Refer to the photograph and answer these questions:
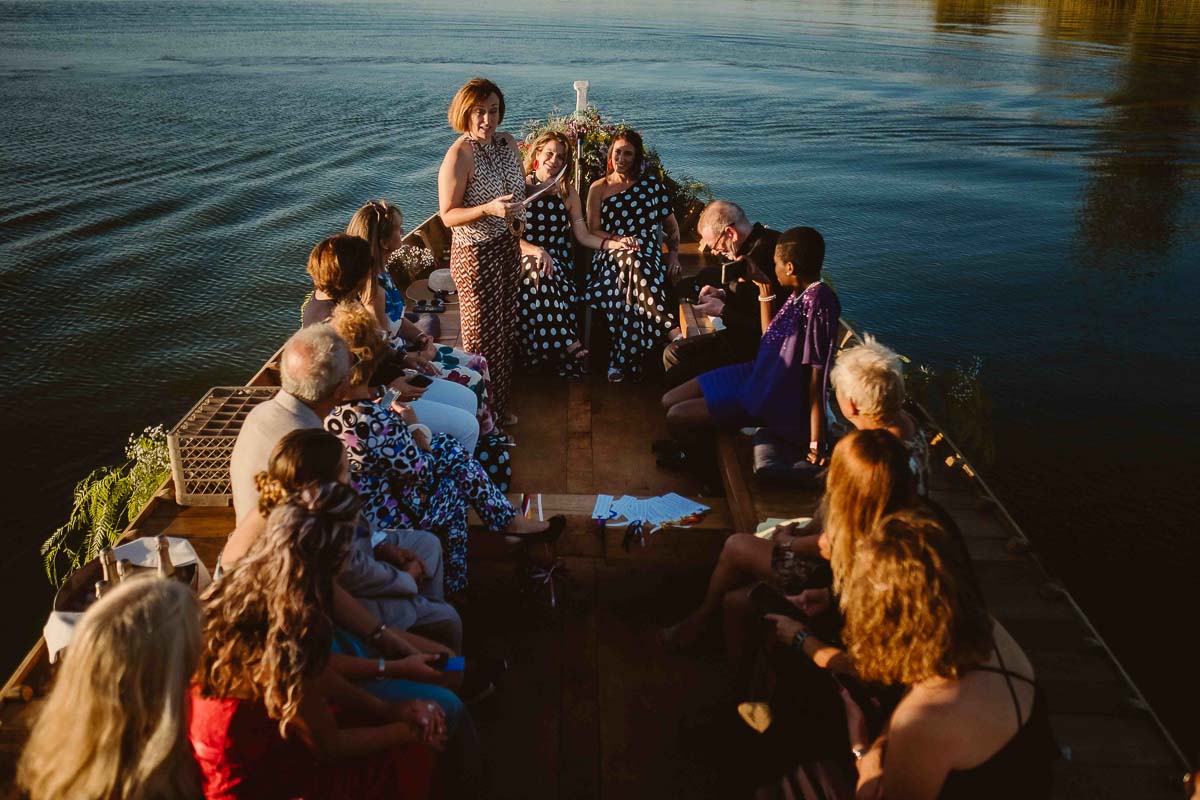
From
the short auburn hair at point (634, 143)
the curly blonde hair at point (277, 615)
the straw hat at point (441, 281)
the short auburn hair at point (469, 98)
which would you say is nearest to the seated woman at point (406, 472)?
the curly blonde hair at point (277, 615)

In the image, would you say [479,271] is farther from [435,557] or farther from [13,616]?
[13,616]

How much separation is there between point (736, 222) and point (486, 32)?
106ft

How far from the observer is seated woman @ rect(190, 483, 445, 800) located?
1.93 metres

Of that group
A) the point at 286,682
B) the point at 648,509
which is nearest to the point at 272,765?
the point at 286,682

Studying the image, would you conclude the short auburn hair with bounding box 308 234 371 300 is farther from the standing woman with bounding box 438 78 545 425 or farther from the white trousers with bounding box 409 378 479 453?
the standing woman with bounding box 438 78 545 425

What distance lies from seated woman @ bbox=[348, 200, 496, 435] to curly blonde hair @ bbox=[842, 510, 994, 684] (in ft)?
7.21

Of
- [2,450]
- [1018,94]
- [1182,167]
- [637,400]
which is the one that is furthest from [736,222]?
[1018,94]

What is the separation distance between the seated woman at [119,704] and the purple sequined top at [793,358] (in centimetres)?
254

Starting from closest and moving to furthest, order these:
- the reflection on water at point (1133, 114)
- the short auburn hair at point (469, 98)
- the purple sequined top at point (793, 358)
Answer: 1. the purple sequined top at point (793, 358)
2. the short auburn hair at point (469, 98)
3. the reflection on water at point (1133, 114)

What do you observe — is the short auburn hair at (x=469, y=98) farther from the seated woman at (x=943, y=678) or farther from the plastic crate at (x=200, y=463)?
the seated woman at (x=943, y=678)

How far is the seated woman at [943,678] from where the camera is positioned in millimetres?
1902

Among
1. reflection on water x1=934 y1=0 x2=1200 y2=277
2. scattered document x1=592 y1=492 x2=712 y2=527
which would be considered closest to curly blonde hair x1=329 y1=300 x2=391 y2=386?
scattered document x1=592 y1=492 x2=712 y2=527

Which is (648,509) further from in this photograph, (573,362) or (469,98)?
(469,98)

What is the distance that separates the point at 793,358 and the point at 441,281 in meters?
3.27
